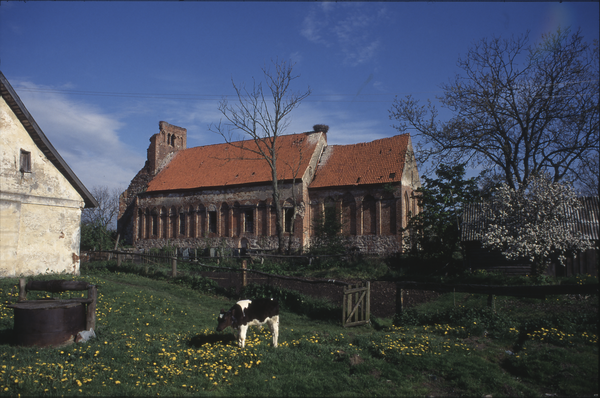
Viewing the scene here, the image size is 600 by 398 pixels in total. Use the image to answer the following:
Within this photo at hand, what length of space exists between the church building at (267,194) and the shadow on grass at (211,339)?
20.3m

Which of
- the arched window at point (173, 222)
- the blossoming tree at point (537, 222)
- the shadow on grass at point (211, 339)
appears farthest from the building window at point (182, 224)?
the shadow on grass at point (211, 339)

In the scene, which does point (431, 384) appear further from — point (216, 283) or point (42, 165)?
point (42, 165)

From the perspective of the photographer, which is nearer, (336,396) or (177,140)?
(336,396)

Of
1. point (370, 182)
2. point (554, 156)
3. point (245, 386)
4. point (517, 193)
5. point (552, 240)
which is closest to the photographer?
point (245, 386)

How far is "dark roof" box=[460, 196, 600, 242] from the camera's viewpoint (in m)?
19.1

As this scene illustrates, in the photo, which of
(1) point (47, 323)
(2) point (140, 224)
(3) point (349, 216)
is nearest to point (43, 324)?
(1) point (47, 323)

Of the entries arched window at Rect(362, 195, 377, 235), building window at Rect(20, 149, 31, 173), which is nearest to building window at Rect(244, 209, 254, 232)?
arched window at Rect(362, 195, 377, 235)

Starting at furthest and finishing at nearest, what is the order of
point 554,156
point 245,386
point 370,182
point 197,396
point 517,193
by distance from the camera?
1. point 370,182
2. point 554,156
3. point 517,193
4. point 245,386
5. point 197,396

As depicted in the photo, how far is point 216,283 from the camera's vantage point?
17.4 metres

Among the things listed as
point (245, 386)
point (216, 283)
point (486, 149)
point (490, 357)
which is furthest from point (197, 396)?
point (486, 149)

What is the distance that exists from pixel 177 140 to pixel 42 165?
88.3 ft

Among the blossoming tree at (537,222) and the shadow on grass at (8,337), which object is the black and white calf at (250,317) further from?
the blossoming tree at (537,222)

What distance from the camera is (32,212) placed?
1742cm

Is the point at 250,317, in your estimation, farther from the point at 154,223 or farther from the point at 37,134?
the point at 154,223
